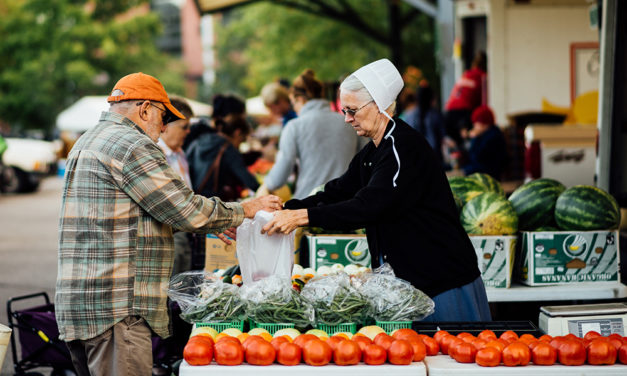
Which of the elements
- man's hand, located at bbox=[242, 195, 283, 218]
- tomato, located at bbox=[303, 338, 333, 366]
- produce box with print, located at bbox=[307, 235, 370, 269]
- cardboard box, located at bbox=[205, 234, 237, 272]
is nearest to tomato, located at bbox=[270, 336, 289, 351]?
tomato, located at bbox=[303, 338, 333, 366]

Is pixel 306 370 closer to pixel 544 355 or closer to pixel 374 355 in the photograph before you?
pixel 374 355

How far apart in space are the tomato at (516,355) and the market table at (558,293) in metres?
2.00

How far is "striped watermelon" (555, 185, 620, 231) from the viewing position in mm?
5316

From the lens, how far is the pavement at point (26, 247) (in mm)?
9641

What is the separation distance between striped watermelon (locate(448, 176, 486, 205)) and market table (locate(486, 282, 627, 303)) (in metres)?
0.95

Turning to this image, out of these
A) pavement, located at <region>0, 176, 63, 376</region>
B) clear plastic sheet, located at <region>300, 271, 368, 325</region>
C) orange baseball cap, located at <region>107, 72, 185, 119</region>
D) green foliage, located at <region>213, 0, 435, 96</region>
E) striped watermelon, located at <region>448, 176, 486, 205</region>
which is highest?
green foliage, located at <region>213, 0, 435, 96</region>

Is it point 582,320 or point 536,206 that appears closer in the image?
point 582,320

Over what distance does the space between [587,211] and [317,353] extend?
117 inches

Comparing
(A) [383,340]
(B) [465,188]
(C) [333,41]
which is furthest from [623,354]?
(C) [333,41]

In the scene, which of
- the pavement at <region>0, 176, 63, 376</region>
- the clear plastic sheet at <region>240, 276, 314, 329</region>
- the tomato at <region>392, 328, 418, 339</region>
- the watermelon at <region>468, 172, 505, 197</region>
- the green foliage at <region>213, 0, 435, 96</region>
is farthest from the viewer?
the green foliage at <region>213, 0, 435, 96</region>

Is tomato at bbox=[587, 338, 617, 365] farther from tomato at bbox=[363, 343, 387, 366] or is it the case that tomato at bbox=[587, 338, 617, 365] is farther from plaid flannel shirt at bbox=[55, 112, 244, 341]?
plaid flannel shirt at bbox=[55, 112, 244, 341]

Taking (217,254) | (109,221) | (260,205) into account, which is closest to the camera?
(109,221)

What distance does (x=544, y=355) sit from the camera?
3127 millimetres

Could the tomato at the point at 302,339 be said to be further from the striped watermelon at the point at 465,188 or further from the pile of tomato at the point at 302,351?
the striped watermelon at the point at 465,188
